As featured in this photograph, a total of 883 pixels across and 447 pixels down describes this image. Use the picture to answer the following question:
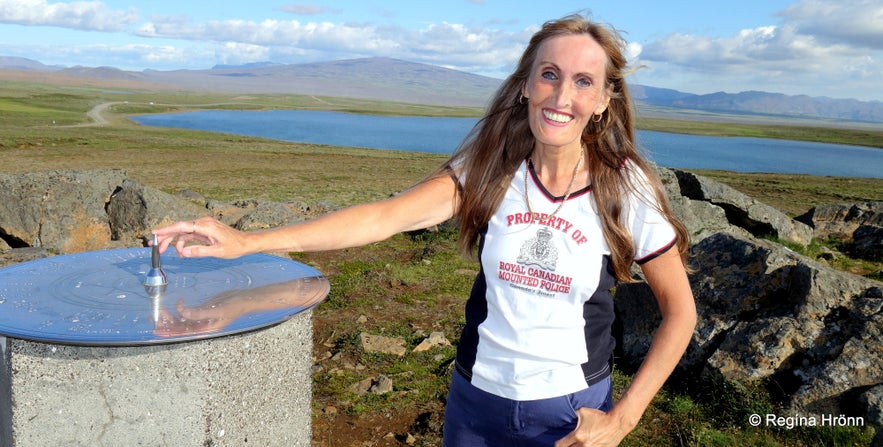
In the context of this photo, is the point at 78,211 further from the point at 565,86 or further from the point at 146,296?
the point at 565,86

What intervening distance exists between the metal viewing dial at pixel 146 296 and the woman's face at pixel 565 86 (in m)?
1.66

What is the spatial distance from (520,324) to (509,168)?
2.00 ft

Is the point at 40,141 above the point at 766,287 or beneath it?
beneath

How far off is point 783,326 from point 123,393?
4933 mm

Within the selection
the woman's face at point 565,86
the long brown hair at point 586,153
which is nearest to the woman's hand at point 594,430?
the long brown hair at point 586,153

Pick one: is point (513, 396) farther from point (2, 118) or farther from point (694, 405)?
point (2, 118)

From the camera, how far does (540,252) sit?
8.52 ft

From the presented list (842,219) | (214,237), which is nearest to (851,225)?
(842,219)

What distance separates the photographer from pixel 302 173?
30.4 m

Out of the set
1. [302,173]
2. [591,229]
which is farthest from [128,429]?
[302,173]

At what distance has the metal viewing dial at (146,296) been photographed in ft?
10.9

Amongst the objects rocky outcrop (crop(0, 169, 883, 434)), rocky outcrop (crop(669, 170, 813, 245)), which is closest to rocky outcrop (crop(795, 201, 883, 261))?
rocky outcrop (crop(669, 170, 813, 245))

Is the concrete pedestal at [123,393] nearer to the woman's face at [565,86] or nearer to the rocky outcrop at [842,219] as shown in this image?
the woman's face at [565,86]

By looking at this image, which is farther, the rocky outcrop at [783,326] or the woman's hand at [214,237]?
the rocky outcrop at [783,326]
